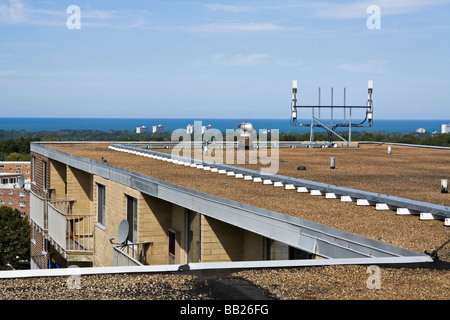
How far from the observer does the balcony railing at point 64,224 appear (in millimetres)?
17733

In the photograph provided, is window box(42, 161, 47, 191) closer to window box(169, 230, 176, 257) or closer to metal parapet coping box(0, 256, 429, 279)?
window box(169, 230, 176, 257)

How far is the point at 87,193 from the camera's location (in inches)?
826

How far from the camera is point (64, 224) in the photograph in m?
17.4

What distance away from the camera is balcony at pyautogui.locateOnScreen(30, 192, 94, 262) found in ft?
57.5

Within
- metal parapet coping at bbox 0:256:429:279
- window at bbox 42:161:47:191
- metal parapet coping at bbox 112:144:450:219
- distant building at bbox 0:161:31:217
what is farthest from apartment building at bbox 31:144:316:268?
distant building at bbox 0:161:31:217

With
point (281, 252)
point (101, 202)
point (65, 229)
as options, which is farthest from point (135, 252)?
point (281, 252)

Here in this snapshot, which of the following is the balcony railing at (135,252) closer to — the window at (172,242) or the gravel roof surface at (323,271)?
the window at (172,242)

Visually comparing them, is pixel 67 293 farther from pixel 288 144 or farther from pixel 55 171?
pixel 288 144

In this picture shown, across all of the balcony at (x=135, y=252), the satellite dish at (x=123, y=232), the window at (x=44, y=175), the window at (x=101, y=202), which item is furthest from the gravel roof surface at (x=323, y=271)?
the window at (x=44, y=175)

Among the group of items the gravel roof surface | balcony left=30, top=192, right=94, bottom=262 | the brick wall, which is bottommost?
the brick wall

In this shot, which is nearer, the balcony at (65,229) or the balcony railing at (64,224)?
the balcony at (65,229)

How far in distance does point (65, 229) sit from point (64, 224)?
0.14 meters
